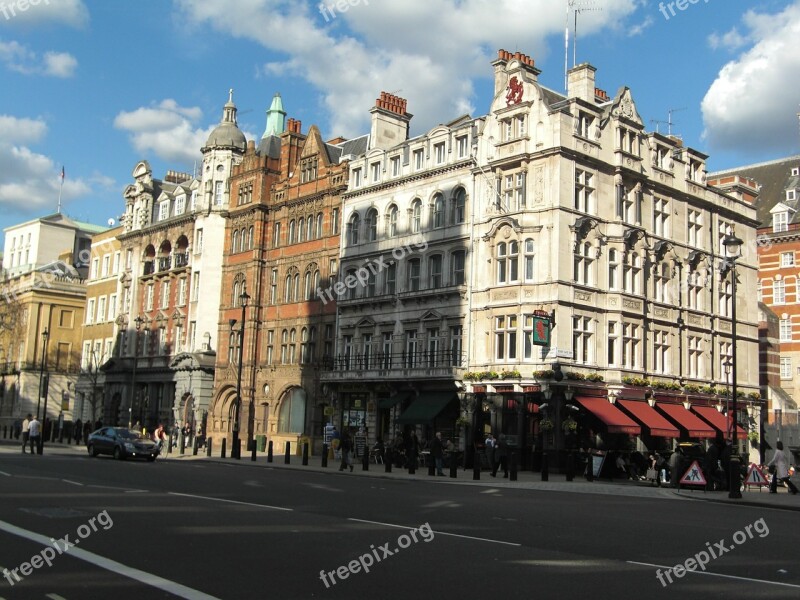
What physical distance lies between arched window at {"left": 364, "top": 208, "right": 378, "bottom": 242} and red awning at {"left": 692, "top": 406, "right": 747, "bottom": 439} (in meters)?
19.4

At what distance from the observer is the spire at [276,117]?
2517 inches

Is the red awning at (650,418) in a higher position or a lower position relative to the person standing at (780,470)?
higher

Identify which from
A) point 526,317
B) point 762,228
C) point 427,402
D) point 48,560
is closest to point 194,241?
point 427,402

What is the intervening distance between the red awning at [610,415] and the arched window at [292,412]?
1868cm

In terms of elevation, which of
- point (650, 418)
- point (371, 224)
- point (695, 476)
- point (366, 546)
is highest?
point (371, 224)

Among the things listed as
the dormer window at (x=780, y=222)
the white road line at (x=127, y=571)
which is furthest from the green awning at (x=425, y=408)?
the dormer window at (x=780, y=222)

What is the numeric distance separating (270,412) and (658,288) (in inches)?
940

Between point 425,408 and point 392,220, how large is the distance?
1104cm

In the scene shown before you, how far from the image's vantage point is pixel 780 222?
63375 millimetres

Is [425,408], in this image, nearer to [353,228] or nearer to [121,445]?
[353,228]

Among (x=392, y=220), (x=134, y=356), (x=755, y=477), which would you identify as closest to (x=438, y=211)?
(x=392, y=220)

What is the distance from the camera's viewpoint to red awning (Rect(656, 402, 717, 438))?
41.9m

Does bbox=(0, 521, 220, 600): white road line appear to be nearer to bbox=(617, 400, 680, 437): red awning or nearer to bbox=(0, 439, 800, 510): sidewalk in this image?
bbox=(0, 439, 800, 510): sidewalk

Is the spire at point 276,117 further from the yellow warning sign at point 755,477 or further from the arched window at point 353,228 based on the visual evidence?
the yellow warning sign at point 755,477
